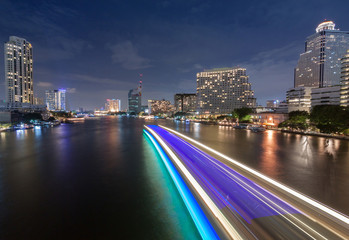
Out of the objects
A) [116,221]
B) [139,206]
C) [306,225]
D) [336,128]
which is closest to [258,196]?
[306,225]

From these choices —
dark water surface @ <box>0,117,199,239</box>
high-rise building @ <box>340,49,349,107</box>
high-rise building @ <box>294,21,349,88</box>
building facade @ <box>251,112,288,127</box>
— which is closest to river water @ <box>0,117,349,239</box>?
dark water surface @ <box>0,117,199,239</box>

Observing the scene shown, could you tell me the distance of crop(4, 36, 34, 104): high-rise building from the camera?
116812mm

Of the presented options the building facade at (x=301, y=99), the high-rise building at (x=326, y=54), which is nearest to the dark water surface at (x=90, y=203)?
the building facade at (x=301, y=99)

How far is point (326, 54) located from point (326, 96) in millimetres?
74530

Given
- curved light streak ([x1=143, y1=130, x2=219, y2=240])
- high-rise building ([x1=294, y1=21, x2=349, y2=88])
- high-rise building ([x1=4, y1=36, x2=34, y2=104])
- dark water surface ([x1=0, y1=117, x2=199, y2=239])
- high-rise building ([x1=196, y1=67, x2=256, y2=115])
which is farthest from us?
high-rise building ([x1=196, y1=67, x2=256, y2=115])

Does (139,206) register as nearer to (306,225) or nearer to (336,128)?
(306,225)

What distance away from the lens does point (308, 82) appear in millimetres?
136750

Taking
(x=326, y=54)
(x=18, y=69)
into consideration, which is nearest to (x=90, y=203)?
(x=18, y=69)

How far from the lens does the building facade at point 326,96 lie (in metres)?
72.4

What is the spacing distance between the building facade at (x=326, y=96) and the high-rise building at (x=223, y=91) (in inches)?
1785

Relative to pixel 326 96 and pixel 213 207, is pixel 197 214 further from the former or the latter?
pixel 326 96

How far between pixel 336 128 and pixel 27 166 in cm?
4652

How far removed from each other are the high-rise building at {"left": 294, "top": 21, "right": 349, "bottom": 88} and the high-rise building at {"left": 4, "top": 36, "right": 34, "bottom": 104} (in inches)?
8566

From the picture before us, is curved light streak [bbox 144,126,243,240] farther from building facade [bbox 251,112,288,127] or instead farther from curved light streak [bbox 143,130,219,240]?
building facade [bbox 251,112,288,127]
